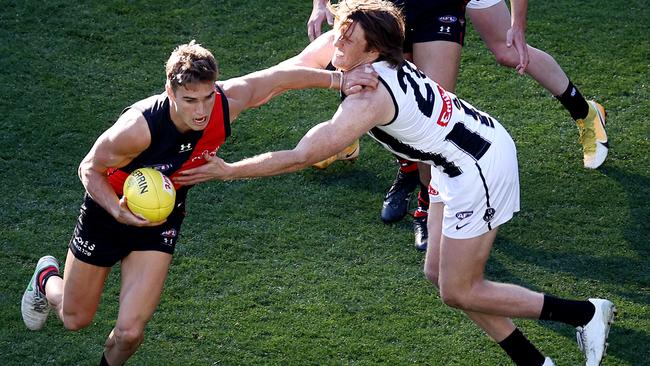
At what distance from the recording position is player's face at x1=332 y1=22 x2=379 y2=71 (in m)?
5.01

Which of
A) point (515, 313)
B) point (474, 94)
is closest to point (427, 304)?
point (515, 313)

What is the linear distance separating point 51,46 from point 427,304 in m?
4.53

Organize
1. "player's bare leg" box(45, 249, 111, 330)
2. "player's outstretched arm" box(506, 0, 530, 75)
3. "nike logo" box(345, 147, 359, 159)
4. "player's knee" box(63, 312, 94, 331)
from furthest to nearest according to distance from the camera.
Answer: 1. "nike logo" box(345, 147, 359, 159)
2. "player's outstretched arm" box(506, 0, 530, 75)
3. "player's knee" box(63, 312, 94, 331)
4. "player's bare leg" box(45, 249, 111, 330)

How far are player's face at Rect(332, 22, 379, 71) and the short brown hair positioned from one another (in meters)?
0.66

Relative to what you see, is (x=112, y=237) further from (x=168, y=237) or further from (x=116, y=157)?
(x=116, y=157)

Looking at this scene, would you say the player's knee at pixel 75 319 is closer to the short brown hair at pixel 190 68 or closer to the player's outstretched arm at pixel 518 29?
the short brown hair at pixel 190 68

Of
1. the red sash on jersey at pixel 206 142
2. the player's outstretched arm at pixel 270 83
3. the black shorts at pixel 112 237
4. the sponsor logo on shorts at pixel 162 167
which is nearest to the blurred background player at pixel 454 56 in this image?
the player's outstretched arm at pixel 270 83

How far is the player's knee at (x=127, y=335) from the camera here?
5.08m

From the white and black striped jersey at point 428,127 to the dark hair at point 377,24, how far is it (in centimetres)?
7

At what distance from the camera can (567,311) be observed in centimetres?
538

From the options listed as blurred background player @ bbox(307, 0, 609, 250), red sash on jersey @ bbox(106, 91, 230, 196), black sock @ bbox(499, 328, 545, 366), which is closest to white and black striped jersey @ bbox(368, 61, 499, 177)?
red sash on jersey @ bbox(106, 91, 230, 196)

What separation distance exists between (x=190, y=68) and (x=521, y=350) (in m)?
2.32

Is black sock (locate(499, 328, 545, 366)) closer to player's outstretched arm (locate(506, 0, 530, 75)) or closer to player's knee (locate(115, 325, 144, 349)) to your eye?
player's knee (locate(115, 325, 144, 349))

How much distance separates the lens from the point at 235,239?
6.74 metres
